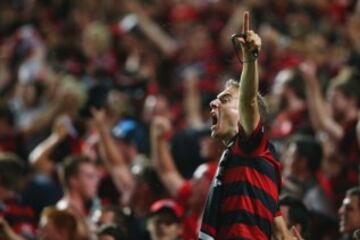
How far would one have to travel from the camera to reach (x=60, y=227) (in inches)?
239

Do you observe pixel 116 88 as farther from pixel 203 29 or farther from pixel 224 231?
pixel 224 231

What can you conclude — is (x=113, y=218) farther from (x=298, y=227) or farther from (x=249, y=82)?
(x=249, y=82)

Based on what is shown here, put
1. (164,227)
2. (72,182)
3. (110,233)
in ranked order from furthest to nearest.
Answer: (72,182), (164,227), (110,233)

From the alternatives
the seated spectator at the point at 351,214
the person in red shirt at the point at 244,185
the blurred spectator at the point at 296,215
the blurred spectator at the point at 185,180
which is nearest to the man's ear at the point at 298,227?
the blurred spectator at the point at 296,215

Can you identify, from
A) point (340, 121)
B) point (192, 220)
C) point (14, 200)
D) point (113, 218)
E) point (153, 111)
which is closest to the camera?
point (113, 218)

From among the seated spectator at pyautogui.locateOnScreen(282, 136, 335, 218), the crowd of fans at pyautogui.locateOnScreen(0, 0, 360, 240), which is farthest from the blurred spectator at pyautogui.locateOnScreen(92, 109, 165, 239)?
the seated spectator at pyautogui.locateOnScreen(282, 136, 335, 218)

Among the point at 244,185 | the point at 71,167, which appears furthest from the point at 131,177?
the point at 244,185

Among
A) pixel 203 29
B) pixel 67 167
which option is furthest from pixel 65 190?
pixel 203 29

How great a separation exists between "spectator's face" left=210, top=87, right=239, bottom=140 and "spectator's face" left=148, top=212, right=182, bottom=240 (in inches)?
68.6

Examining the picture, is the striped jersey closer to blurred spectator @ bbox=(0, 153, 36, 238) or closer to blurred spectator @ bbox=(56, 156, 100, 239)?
blurred spectator @ bbox=(0, 153, 36, 238)

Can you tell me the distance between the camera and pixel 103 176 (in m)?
7.70

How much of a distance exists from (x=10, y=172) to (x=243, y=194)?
3304 mm

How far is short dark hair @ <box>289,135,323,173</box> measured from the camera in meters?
6.81

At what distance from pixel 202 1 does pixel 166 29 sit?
73 centimetres
